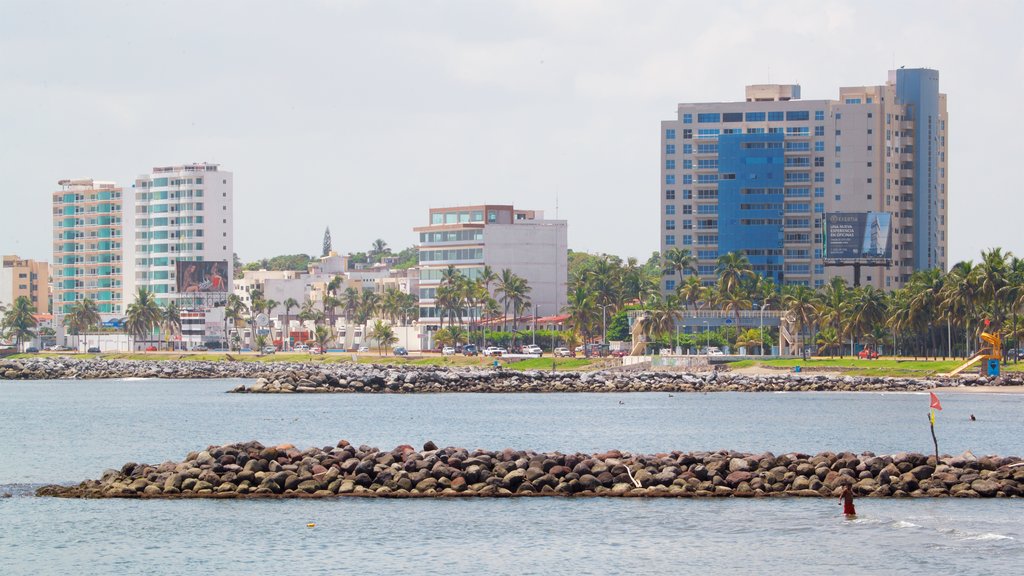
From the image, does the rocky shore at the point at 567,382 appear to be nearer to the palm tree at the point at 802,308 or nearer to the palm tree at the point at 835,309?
the palm tree at the point at 835,309

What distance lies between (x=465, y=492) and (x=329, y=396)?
80045mm

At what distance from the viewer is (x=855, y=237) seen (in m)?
174

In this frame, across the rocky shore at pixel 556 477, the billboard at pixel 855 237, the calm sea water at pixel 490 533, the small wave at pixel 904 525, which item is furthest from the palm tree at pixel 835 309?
the small wave at pixel 904 525

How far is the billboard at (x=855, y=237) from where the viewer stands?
570 feet

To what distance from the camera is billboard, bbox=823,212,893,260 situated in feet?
570

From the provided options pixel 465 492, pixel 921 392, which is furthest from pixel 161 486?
pixel 921 392

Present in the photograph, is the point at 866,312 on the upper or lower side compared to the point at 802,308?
lower

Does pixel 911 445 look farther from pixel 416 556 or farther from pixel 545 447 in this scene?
pixel 416 556

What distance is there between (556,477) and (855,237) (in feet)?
439

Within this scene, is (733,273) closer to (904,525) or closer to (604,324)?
(604,324)

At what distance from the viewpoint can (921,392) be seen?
12081 cm

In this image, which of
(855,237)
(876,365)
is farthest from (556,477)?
(855,237)

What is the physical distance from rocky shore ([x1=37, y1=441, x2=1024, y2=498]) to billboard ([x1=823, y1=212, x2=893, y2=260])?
127816 millimetres

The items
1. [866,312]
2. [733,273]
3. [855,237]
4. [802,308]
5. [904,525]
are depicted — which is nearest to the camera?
[904,525]
